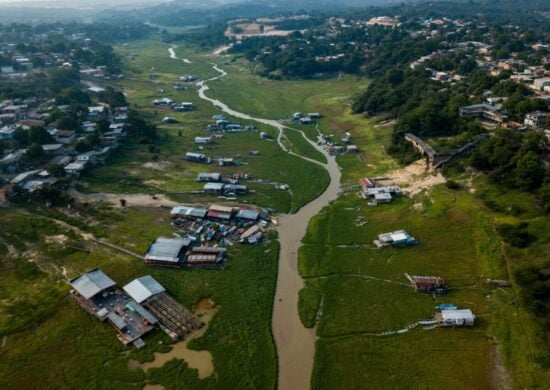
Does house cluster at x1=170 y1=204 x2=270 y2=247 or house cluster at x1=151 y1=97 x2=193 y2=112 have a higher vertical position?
house cluster at x1=170 y1=204 x2=270 y2=247

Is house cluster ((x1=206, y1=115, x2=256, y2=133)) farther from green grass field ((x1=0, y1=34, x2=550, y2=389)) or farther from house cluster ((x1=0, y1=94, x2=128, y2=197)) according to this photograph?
green grass field ((x1=0, y1=34, x2=550, y2=389))

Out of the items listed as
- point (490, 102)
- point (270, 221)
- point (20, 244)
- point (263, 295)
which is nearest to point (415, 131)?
point (490, 102)

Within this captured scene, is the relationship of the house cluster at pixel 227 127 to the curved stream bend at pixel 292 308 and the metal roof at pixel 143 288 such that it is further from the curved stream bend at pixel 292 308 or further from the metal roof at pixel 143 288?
the metal roof at pixel 143 288

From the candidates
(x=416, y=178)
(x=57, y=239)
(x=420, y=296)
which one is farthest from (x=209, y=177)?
(x=420, y=296)

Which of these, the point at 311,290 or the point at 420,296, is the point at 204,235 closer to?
the point at 311,290

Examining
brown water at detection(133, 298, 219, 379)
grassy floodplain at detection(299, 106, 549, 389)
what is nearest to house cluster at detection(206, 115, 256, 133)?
grassy floodplain at detection(299, 106, 549, 389)

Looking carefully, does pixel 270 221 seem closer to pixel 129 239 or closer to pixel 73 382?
pixel 129 239
